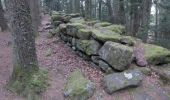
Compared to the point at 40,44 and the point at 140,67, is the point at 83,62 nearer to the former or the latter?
the point at 140,67

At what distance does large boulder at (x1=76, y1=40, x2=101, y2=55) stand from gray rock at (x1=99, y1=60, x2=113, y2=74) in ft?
1.43

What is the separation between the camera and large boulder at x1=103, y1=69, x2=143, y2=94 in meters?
7.11

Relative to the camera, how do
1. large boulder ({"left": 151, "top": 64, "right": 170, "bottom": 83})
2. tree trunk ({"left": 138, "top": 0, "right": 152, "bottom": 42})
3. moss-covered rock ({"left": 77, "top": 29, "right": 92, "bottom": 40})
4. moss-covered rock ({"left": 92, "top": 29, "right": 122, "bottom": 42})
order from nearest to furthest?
large boulder ({"left": 151, "top": 64, "right": 170, "bottom": 83}) → moss-covered rock ({"left": 92, "top": 29, "right": 122, "bottom": 42}) → moss-covered rock ({"left": 77, "top": 29, "right": 92, "bottom": 40}) → tree trunk ({"left": 138, "top": 0, "right": 152, "bottom": 42})

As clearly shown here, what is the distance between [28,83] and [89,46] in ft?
7.33

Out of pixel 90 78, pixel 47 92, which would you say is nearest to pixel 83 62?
pixel 90 78

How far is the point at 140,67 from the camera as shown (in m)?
7.78

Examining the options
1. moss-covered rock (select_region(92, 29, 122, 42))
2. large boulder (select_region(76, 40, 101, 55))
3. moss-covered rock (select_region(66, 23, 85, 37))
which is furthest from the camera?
moss-covered rock (select_region(66, 23, 85, 37))

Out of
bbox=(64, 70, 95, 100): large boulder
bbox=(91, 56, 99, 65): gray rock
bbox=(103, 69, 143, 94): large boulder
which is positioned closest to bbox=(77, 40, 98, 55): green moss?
bbox=(91, 56, 99, 65): gray rock

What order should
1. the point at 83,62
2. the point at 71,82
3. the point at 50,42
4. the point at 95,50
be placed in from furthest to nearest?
the point at 50,42 → the point at 83,62 → the point at 95,50 → the point at 71,82

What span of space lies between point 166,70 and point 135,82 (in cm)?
122

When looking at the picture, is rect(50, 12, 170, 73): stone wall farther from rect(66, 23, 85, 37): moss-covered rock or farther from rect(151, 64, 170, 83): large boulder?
rect(151, 64, 170, 83): large boulder

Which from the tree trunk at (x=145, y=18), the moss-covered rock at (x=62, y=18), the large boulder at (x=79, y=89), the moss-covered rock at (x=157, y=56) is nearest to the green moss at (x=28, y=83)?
the large boulder at (x=79, y=89)

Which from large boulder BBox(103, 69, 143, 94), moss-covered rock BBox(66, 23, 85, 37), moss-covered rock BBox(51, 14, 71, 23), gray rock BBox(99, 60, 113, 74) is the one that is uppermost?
moss-covered rock BBox(51, 14, 71, 23)

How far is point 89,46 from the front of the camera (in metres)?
8.45
